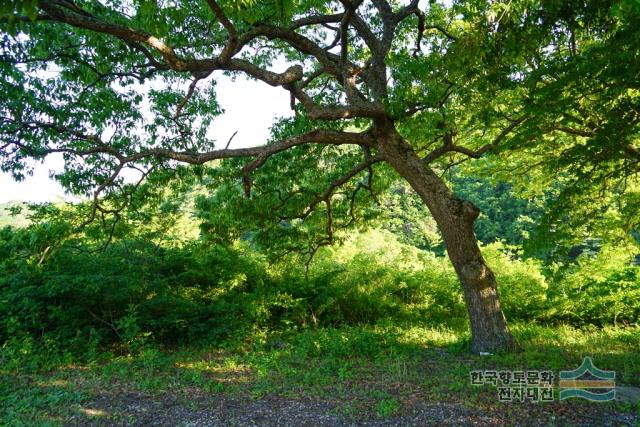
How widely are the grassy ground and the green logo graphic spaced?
14cm

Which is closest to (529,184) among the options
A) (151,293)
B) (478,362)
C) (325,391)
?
(478,362)

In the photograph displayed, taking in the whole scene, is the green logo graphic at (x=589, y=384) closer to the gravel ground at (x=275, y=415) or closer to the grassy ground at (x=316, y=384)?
the grassy ground at (x=316, y=384)

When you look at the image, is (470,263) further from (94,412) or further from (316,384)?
(94,412)

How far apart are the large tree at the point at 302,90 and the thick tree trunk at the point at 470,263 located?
2cm

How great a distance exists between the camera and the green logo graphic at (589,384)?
436 cm

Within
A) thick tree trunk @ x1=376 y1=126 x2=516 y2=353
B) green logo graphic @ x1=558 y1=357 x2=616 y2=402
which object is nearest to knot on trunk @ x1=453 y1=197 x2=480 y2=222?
thick tree trunk @ x1=376 y1=126 x2=516 y2=353

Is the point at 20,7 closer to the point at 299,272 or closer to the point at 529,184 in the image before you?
the point at 299,272

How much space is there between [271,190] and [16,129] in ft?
12.7

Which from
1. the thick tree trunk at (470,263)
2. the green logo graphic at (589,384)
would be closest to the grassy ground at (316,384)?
the green logo graphic at (589,384)

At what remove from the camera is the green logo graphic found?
Result: 4363mm

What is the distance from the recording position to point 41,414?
4.54 metres

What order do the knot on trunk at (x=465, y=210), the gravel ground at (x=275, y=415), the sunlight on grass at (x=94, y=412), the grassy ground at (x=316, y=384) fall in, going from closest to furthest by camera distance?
the gravel ground at (x=275, y=415), the grassy ground at (x=316, y=384), the sunlight on grass at (x=94, y=412), the knot on trunk at (x=465, y=210)

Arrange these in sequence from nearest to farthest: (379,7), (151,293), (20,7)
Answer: (20,7) < (379,7) < (151,293)

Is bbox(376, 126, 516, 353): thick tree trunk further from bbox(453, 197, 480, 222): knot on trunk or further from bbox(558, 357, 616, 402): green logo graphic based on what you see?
bbox(558, 357, 616, 402): green logo graphic
